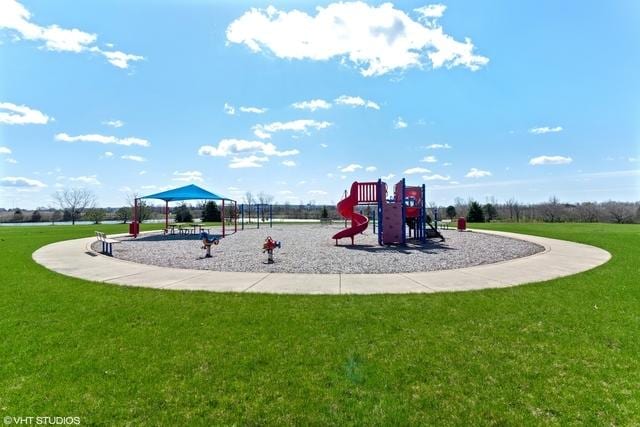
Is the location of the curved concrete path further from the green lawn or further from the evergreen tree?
the evergreen tree

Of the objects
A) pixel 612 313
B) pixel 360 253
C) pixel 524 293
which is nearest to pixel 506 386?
pixel 612 313

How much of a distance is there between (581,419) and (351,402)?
78.7 inches

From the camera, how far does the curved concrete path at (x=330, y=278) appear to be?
293 inches

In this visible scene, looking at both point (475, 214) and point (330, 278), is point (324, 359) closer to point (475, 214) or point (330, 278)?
point (330, 278)

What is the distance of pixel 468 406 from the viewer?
124 inches

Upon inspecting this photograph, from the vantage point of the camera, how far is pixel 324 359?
4023 mm

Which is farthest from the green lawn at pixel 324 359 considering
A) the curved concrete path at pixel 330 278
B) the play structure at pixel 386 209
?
→ the play structure at pixel 386 209

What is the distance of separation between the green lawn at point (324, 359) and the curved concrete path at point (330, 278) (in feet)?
2.55

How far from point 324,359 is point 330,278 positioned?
449cm

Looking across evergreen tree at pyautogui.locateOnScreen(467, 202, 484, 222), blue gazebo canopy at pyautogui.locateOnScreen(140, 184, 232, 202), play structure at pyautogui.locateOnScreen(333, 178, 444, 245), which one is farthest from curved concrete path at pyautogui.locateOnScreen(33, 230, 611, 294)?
evergreen tree at pyautogui.locateOnScreen(467, 202, 484, 222)

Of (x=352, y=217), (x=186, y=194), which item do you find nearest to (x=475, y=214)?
(x=352, y=217)

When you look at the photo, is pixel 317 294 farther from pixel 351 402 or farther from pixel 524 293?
pixel 524 293

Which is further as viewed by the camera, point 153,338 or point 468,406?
point 153,338

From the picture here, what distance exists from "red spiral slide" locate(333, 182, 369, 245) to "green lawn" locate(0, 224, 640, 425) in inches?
437
